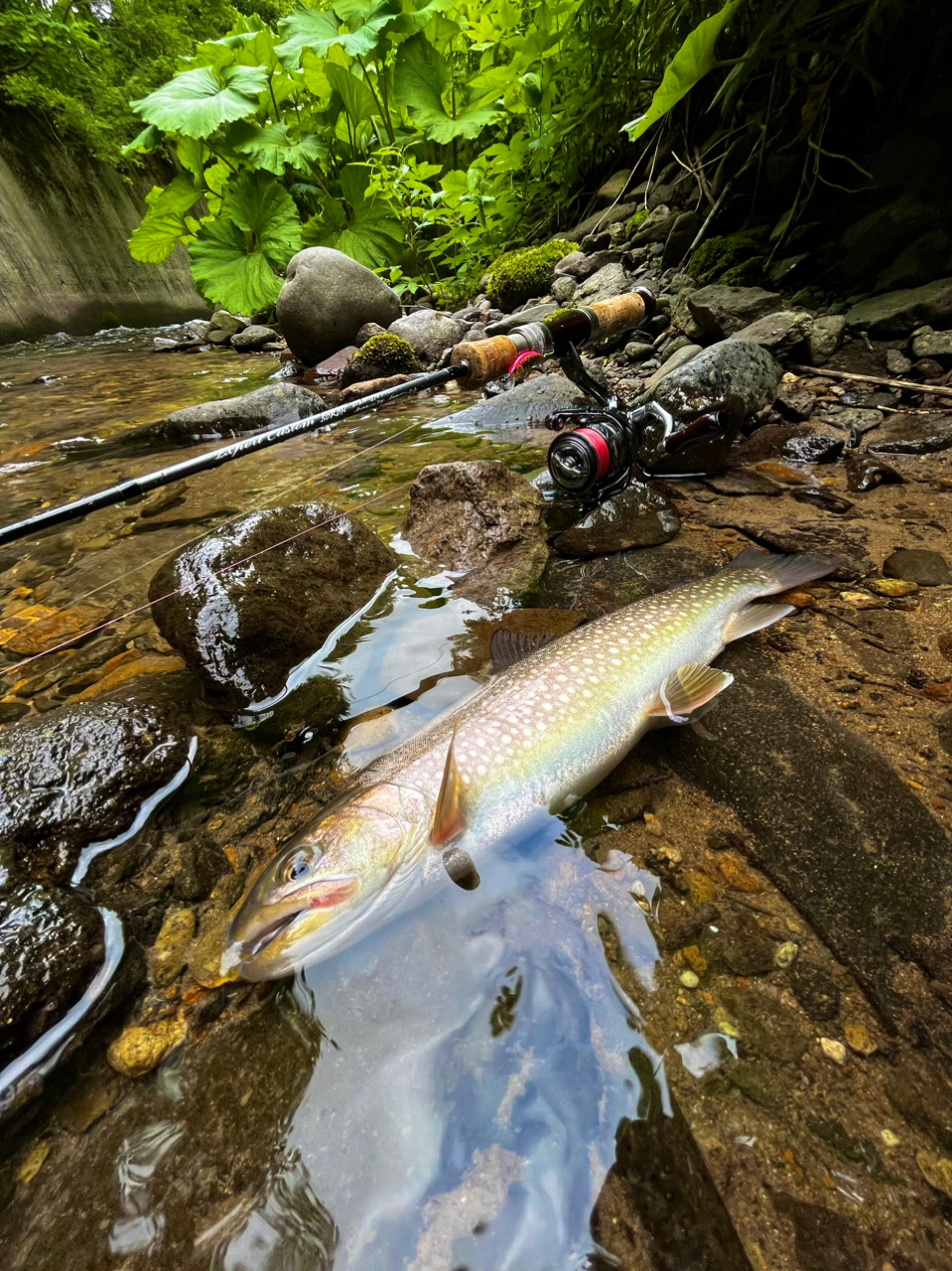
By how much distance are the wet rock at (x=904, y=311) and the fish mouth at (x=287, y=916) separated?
18.7ft

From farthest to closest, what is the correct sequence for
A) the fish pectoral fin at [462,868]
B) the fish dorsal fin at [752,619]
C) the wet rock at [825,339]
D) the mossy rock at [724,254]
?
1. the mossy rock at [724,254]
2. the wet rock at [825,339]
3. the fish dorsal fin at [752,619]
4. the fish pectoral fin at [462,868]

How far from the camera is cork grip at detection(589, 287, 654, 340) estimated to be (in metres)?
3.84

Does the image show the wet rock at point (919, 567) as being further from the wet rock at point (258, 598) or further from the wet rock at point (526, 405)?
the wet rock at point (526, 405)

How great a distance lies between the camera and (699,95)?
6.97m

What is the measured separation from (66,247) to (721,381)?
23.4 metres

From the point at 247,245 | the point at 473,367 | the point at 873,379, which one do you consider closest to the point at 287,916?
the point at 473,367

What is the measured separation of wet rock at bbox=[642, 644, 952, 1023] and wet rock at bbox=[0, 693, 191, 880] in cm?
186

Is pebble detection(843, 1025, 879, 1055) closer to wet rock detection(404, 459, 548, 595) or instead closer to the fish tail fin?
the fish tail fin

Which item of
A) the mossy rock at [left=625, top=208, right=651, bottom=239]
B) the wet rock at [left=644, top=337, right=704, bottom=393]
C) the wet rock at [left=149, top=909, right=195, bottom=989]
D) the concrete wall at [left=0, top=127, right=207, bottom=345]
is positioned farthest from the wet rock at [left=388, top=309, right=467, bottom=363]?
the concrete wall at [left=0, top=127, right=207, bottom=345]

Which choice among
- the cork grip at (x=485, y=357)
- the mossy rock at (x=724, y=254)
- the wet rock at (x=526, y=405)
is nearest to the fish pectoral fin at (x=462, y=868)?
the cork grip at (x=485, y=357)

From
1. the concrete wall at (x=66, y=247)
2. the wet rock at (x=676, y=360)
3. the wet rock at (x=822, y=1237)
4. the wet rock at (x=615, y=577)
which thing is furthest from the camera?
the concrete wall at (x=66, y=247)

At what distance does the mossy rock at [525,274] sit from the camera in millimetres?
8836

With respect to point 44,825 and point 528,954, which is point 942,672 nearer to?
point 528,954

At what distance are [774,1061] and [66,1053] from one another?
5.74 ft
